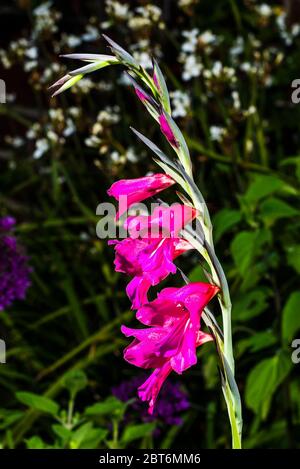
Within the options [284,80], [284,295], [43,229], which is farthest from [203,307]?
[284,80]

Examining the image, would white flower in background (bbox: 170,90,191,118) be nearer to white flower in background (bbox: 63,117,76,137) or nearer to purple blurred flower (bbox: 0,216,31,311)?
white flower in background (bbox: 63,117,76,137)

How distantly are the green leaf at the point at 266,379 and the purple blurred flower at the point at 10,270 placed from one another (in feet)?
1.92

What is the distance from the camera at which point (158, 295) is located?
864 millimetres

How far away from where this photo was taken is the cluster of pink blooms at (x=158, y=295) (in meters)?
0.83

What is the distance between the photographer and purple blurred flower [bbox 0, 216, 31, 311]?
1.93 metres

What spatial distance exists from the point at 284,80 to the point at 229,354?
253 centimetres

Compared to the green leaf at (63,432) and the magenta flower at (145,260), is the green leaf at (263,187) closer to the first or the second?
the green leaf at (63,432)

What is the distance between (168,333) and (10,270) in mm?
1210

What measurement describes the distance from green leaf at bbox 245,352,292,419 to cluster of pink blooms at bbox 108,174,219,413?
0.91 metres

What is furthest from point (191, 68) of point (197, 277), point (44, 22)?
point (197, 277)

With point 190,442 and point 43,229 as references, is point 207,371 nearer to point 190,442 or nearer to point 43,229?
point 190,442

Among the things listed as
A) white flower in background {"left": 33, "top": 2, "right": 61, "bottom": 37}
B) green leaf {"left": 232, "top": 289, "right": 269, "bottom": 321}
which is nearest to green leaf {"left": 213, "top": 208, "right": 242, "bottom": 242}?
green leaf {"left": 232, "top": 289, "right": 269, "bottom": 321}

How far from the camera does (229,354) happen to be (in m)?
0.83

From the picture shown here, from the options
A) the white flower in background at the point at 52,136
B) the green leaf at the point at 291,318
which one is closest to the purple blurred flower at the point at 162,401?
the green leaf at the point at 291,318
